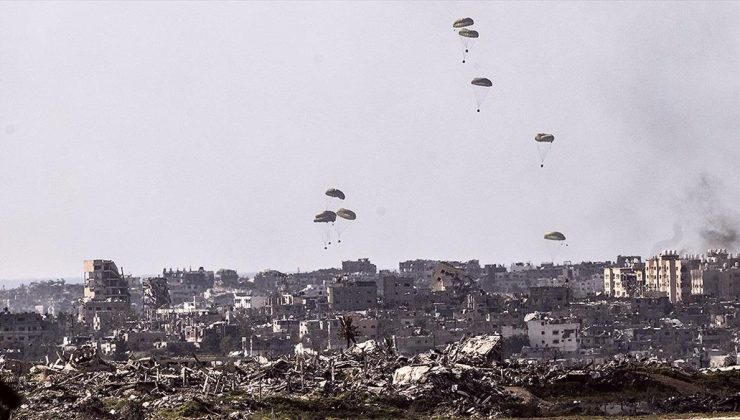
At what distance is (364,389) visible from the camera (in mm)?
61688

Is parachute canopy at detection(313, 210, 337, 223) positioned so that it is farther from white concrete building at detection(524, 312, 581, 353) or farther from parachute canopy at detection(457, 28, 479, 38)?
parachute canopy at detection(457, 28, 479, 38)

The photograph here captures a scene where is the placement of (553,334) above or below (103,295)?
below

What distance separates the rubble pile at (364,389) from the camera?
5825 centimetres

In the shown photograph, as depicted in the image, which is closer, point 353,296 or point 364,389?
point 364,389

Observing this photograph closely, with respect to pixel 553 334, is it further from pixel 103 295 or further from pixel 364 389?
pixel 364 389

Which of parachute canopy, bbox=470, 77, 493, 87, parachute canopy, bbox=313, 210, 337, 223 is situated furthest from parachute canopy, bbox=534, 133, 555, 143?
parachute canopy, bbox=313, 210, 337, 223

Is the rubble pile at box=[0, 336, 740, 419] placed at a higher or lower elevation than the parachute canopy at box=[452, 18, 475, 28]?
lower

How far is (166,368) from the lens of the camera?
66.6 metres

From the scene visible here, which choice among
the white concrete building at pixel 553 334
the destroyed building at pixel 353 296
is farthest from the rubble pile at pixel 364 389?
the destroyed building at pixel 353 296

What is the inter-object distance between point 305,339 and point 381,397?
95003 millimetres

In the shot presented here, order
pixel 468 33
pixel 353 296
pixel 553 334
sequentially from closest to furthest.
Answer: pixel 468 33, pixel 553 334, pixel 353 296

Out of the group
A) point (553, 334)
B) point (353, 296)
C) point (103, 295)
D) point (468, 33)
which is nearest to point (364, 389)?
point (468, 33)

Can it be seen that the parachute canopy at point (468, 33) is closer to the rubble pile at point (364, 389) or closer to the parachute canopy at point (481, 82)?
the parachute canopy at point (481, 82)

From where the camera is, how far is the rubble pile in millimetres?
58250
